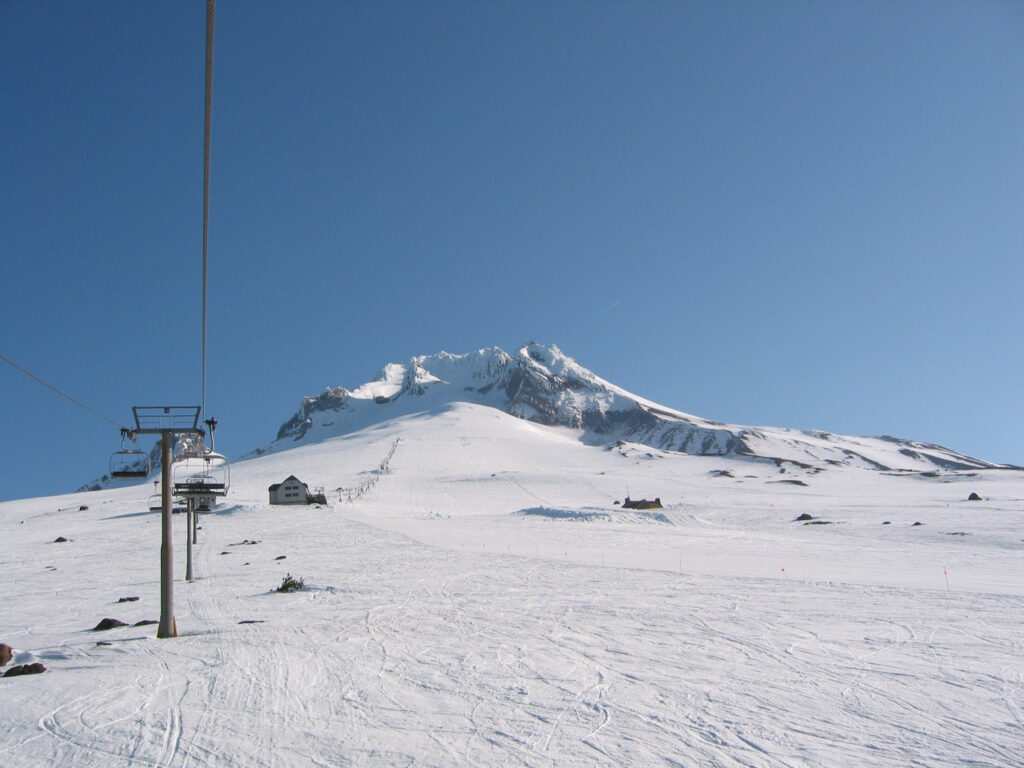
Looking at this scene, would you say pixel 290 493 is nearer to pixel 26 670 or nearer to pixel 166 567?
pixel 166 567

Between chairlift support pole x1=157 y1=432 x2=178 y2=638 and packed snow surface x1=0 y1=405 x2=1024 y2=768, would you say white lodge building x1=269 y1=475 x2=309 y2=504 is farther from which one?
chairlift support pole x1=157 y1=432 x2=178 y2=638

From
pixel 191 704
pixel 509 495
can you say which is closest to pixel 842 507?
pixel 509 495

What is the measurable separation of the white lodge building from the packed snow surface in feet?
81.1

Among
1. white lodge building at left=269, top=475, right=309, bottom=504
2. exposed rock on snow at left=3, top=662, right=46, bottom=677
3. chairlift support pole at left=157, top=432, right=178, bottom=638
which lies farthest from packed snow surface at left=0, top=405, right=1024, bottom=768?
white lodge building at left=269, top=475, right=309, bottom=504

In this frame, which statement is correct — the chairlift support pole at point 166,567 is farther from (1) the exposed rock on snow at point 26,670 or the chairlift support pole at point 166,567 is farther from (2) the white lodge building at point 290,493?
(2) the white lodge building at point 290,493

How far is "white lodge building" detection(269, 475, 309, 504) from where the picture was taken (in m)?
61.2

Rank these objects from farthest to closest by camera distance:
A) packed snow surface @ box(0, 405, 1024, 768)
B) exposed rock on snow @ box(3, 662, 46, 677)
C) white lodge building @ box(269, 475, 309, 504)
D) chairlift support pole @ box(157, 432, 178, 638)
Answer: white lodge building @ box(269, 475, 309, 504) < chairlift support pole @ box(157, 432, 178, 638) < exposed rock on snow @ box(3, 662, 46, 677) < packed snow surface @ box(0, 405, 1024, 768)

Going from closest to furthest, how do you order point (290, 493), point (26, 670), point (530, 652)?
point (26, 670), point (530, 652), point (290, 493)

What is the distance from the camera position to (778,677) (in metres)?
10.2

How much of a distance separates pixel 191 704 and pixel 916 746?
9306 mm

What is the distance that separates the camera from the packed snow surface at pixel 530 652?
7.78m

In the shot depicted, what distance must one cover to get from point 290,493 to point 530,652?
54432 mm

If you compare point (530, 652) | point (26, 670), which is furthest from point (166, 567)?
point (530, 652)

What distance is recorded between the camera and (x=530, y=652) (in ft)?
39.4
